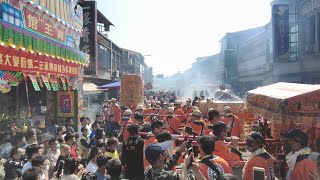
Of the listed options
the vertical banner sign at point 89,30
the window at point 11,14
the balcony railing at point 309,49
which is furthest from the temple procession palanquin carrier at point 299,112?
the balcony railing at point 309,49

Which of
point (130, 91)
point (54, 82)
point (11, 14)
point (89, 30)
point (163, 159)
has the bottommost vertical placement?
point (163, 159)

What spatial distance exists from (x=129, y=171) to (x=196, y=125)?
2.86m

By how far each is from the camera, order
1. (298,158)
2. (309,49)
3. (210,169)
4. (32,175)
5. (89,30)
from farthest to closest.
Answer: (309,49) < (89,30) < (298,158) < (210,169) < (32,175)

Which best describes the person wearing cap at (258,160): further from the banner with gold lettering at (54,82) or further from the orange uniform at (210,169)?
the banner with gold lettering at (54,82)

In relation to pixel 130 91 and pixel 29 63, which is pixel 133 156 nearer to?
pixel 29 63

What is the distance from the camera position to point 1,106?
9875mm

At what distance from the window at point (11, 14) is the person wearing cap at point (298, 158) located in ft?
18.7

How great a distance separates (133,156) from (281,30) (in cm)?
2177

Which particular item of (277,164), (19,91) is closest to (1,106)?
(19,91)

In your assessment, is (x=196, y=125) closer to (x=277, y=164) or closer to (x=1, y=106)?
(x=277, y=164)

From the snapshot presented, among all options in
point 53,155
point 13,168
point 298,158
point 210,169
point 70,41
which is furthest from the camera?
point 70,41

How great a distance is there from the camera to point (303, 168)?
160 inches

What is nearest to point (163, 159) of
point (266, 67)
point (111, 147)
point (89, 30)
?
point (111, 147)

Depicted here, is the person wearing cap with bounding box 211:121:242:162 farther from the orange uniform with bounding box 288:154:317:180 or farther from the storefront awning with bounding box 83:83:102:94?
the storefront awning with bounding box 83:83:102:94
